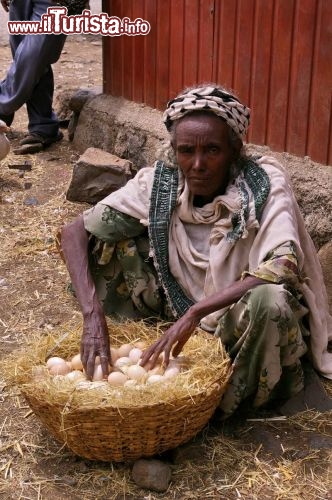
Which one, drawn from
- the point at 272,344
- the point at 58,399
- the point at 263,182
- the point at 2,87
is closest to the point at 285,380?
the point at 272,344

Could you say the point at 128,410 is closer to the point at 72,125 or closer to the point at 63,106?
the point at 72,125

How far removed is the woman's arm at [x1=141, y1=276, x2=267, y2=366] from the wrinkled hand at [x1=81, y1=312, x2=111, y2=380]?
0.17 metres

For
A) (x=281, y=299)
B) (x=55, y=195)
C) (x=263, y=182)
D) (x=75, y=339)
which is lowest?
(x=55, y=195)

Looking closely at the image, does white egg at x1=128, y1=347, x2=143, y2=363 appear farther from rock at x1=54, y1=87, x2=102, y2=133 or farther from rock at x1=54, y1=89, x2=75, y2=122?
rock at x1=54, y1=89, x2=75, y2=122

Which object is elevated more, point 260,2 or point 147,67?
point 260,2

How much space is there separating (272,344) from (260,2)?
2.60 metres

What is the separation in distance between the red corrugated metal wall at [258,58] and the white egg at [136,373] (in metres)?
2.07

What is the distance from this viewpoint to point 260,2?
4996mm

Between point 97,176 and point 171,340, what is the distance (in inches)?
120

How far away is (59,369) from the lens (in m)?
3.29

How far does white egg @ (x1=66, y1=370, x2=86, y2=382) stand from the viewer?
3.18m

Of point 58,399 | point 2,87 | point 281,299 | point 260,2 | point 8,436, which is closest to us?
point 58,399

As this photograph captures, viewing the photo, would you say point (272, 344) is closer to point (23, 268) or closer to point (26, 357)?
point (26, 357)

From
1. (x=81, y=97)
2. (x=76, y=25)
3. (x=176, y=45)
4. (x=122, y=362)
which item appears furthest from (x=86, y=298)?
(x=76, y=25)
